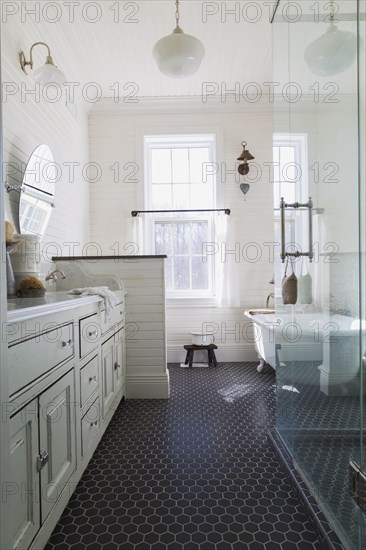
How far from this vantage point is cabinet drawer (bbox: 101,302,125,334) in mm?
2362

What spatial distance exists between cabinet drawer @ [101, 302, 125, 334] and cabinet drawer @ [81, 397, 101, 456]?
18.3 inches

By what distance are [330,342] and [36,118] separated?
2.62 metres

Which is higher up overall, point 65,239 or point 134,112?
point 134,112

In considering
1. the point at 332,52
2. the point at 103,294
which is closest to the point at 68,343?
the point at 103,294

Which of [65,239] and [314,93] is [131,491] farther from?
[65,239]

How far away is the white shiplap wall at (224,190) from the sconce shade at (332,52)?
2619mm

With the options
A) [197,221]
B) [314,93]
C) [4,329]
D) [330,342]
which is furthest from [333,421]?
[197,221]

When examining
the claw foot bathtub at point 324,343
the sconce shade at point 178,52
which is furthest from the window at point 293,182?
the sconce shade at point 178,52

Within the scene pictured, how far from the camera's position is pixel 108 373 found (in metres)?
2.45

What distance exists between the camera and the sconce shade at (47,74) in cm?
254

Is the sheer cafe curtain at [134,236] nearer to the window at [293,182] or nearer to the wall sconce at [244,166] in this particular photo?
the wall sconce at [244,166]

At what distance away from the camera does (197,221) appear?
4.45 metres

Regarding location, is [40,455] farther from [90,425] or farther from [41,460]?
[90,425]

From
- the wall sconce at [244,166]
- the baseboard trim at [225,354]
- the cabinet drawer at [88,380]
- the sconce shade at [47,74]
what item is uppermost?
the sconce shade at [47,74]
